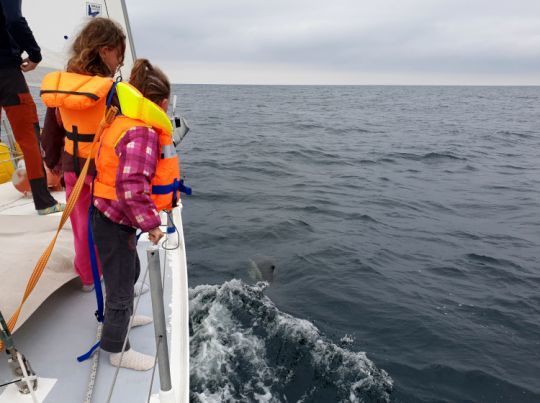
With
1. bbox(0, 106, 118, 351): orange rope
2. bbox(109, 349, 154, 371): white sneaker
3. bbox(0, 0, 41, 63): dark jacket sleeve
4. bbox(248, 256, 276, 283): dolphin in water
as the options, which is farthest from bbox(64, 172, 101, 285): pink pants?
bbox(248, 256, 276, 283): dolphin in water

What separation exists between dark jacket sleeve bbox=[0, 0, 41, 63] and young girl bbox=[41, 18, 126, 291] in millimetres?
965

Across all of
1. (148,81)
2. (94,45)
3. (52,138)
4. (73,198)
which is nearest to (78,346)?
(73,198)

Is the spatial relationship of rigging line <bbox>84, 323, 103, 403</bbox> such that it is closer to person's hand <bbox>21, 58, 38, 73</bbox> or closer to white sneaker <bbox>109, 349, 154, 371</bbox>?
Answer: white sneaker <bbox>109, 349, 154, 371</bbox>

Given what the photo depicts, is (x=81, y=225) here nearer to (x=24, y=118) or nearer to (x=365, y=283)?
(x=24, y=118)

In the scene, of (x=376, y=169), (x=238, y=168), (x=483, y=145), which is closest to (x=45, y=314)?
(x=238, y=168)

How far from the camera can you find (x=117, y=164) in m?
2.47

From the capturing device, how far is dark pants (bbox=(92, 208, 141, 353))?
2.57 meters

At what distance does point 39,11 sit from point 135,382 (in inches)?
233

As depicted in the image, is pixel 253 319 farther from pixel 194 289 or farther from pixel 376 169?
pixel 376 169

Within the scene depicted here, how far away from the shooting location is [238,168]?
51.8 ft

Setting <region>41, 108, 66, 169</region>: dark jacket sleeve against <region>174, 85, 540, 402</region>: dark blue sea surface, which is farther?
<region>174, 85, 540, 402</region>: dark blue sea surface

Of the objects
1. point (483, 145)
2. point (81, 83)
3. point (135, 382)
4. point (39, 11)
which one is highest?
point (39, 11)

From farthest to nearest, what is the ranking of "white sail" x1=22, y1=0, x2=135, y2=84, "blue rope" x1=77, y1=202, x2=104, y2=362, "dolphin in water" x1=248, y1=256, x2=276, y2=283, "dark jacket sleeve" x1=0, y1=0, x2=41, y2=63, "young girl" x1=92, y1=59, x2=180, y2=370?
"dolphin in water" x1=248, y1=256, x2=276, y2=283 < "white sail" x1=22, y1=0, x2=135, y2=84 < "dark jacket sleeve" x1=0, y1=0, x2=41, y2=63 < "blue rope" x1=77, y1=202, x2=104, y2=362 < "young girl" x1=92, y1=59, x2=180, y2=370

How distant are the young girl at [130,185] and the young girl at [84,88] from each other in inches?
11.2
